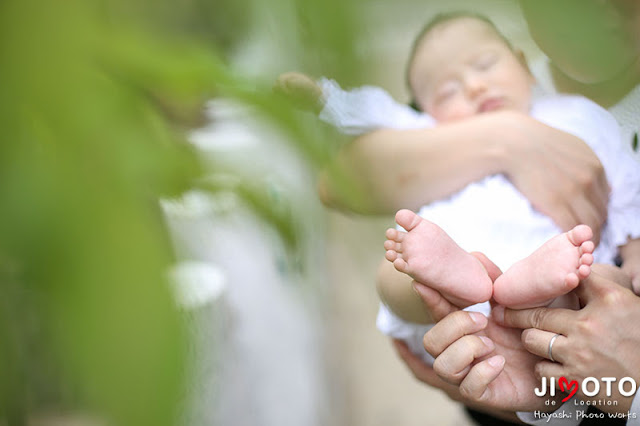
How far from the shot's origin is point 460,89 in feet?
2.79

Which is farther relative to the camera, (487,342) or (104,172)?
(487,342)

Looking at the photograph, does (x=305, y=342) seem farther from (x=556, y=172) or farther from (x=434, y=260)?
(x=434, y=260)

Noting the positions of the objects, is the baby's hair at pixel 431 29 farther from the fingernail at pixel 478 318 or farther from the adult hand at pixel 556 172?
the fingernail at pixel 478 318

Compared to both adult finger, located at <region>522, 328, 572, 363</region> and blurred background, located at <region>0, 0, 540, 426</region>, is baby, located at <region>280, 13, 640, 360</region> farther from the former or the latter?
blurred background, located at <region>0, 0, 540, 426</region>

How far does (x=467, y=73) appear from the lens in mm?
835

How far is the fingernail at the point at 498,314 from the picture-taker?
64 centimetres

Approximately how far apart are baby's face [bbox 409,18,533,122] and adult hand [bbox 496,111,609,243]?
0.19 ft

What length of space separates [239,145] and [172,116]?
0.08 metres

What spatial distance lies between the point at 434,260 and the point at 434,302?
0.18 ft

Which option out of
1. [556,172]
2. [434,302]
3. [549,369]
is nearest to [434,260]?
[434,302]

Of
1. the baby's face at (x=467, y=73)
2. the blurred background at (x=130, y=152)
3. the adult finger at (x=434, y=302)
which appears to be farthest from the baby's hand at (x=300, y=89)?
the baby's face at (x=467, y=73)

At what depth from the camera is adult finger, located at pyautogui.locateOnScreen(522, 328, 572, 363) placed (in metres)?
0.59

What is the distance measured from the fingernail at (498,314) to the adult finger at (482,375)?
0.08m

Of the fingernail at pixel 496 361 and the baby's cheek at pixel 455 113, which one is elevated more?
the baby's cheek at pixel 455 113
